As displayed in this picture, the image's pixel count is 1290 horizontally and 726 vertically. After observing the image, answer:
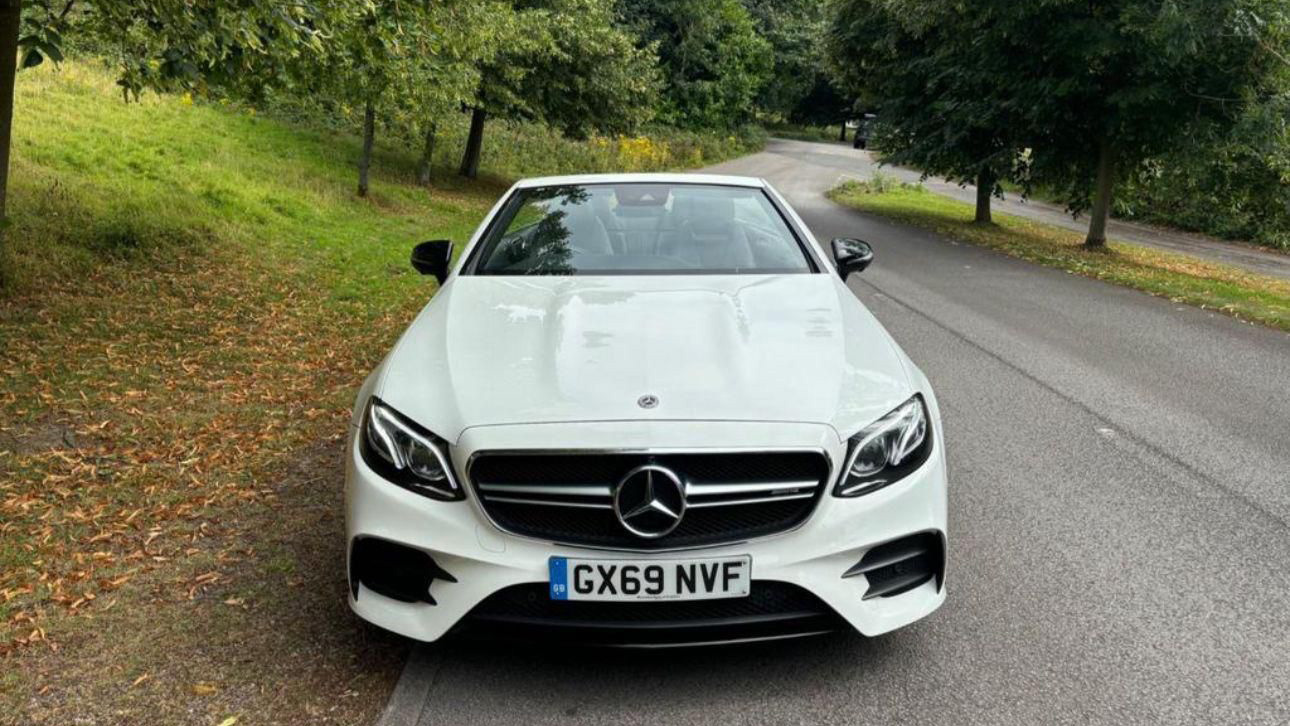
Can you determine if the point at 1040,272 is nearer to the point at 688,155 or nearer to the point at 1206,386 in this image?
the point at 1206,386

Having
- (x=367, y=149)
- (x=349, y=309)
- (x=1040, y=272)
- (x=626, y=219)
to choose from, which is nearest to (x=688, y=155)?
(x=367, y=149)

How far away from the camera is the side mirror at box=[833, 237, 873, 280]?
16.4ft

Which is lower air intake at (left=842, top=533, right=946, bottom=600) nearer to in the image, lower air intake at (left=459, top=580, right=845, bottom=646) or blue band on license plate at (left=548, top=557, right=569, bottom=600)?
lower air intake at (left=459, top=580, right=845, bottom=646)

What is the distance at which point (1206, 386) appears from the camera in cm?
733

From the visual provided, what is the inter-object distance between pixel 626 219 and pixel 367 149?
15.0m

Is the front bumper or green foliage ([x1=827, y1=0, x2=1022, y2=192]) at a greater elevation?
green foliage ([x1=827, y1=0, x2=1022, y2=192])

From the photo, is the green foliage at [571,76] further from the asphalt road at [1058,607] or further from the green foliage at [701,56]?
the green foliage at [701,56]

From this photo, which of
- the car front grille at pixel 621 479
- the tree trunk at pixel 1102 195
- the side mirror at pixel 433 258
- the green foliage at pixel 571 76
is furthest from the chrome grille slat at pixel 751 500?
the green foliage at pixel 571 76

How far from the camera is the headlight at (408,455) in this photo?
9.70 feet

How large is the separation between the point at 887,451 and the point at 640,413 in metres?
0.78

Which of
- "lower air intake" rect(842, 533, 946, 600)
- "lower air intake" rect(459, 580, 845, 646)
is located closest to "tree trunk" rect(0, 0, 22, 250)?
"lower air intake" rect(459, 580, 845, 646)

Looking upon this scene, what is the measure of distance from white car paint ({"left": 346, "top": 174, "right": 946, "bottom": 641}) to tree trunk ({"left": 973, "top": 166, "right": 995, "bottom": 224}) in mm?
19430

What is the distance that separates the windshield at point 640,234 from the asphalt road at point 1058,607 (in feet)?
5.17

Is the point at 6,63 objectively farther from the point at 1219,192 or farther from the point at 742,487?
the point at 1219,192
